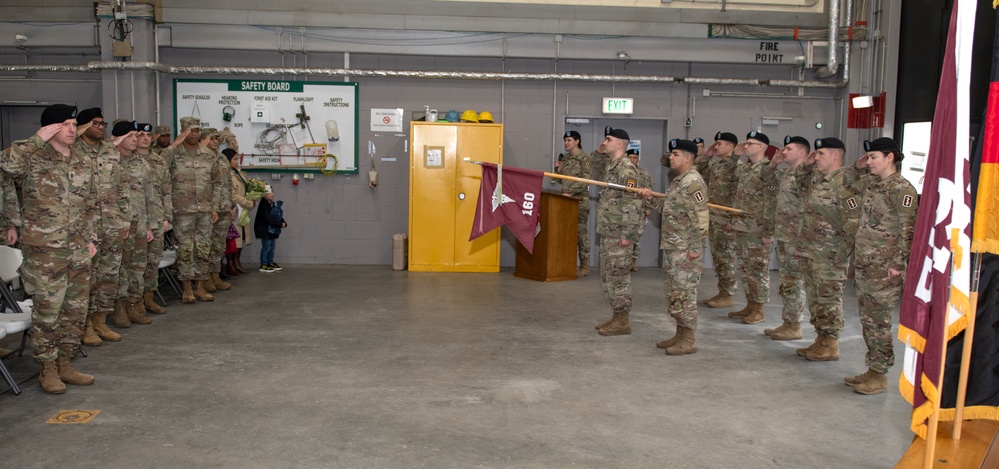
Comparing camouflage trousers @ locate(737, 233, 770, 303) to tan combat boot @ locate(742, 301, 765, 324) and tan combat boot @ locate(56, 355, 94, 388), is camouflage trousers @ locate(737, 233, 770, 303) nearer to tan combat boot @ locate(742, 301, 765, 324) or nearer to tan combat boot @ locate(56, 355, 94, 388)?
tan combat boot @ locate(742, 301, 765, 324)

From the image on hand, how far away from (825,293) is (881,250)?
88 cm

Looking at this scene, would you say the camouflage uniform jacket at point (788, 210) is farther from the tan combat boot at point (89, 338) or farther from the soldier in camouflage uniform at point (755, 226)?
the tan combat boot at point (89, 338)

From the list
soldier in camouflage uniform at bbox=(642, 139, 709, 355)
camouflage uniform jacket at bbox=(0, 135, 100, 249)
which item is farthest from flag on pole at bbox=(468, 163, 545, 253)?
camouflage uniform jacket at bbox=(0, 135, 100, 249)

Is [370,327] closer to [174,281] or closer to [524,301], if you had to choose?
[524,301]

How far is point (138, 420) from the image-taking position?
15.0ft

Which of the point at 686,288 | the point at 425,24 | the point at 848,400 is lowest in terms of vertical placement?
the point at 848,400

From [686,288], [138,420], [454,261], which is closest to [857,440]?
[686,288]

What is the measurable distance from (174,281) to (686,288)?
5466 millimetres

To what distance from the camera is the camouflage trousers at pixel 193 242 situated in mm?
7953

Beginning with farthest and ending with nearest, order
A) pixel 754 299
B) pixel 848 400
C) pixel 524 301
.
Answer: pixel 524 301 < pixel 754 299 < pixel 848 400

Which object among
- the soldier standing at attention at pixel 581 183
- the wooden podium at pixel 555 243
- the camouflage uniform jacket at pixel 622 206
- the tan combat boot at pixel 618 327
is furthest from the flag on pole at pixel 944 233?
the soldier standing at attention at pixel 581 183

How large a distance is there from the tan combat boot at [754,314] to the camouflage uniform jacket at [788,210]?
97cm

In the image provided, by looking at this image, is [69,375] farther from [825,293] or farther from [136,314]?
[825,293]

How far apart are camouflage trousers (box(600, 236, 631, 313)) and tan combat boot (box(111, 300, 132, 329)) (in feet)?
13.7
